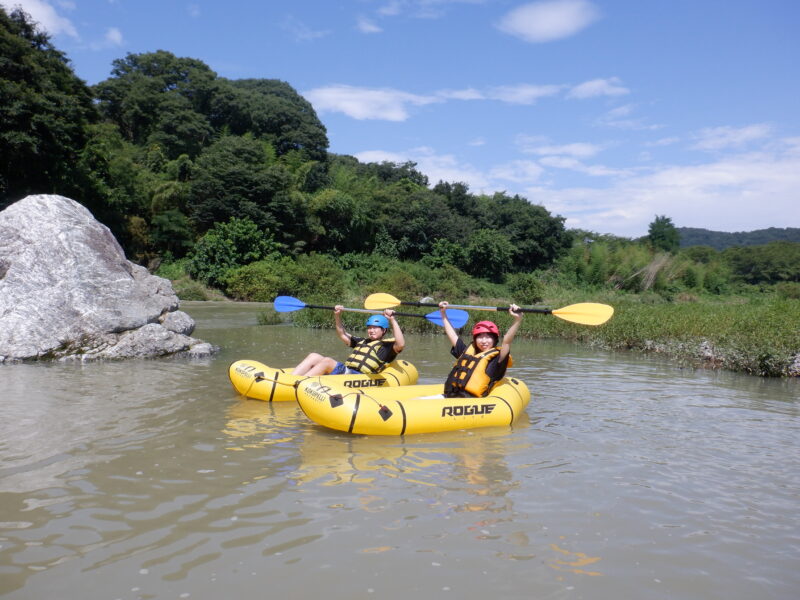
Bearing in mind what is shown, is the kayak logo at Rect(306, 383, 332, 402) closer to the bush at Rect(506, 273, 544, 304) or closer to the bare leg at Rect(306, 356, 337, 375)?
the bare leg at Rect(306, 356, 337, 375)

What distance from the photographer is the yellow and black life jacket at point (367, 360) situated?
6328 mm

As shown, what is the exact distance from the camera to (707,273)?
2888 cm

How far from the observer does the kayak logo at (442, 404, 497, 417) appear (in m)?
5.16

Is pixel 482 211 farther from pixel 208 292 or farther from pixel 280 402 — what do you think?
pixel 280 402

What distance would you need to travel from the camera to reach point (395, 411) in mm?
4973

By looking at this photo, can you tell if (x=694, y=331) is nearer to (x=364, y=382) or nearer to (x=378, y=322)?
(x=378, y=322)

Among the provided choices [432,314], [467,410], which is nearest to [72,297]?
[432,314]

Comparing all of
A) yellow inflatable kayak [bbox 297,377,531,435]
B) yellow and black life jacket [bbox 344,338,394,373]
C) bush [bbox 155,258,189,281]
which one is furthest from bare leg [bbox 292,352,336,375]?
bush [bbox 155,258,189,281]

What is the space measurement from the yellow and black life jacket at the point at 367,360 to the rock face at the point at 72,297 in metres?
3.45

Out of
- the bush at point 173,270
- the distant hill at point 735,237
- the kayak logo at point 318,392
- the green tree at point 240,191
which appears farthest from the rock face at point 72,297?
the distant hill at point 735,237

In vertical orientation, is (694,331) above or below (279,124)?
below

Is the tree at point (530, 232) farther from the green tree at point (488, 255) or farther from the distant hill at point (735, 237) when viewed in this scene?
the distant hill at point (735, 237)

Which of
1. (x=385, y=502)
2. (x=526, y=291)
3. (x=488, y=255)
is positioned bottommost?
(x=385, y=502)

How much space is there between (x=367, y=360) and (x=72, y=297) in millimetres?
4678
